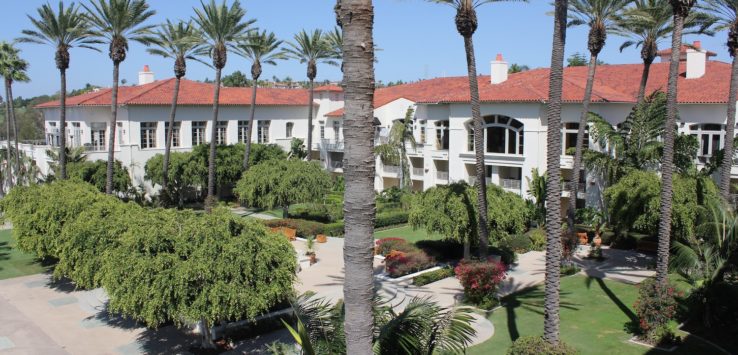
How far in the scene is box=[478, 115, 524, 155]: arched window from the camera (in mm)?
39719

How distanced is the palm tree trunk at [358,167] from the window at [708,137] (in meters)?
31.8

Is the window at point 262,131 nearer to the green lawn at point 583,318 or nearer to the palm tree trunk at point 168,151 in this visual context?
the palm tree trunk at point 168,151

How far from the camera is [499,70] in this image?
147ft

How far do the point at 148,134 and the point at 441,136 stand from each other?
21.4 meters

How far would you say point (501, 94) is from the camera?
39938mm

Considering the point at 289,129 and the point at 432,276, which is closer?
the point at 432,276

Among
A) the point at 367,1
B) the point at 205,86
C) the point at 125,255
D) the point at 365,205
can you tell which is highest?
the point at 205,86

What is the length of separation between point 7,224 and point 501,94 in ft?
104

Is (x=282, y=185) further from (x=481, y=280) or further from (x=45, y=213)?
(x=481, y=280)

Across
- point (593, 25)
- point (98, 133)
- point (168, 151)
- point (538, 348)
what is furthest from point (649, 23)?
point (98, 133)

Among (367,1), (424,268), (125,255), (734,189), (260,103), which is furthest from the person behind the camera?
(260,103)

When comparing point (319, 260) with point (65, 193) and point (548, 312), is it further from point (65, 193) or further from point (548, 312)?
point (548, 312)

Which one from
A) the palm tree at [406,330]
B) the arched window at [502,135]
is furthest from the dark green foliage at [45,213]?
the arched window at [502,135]

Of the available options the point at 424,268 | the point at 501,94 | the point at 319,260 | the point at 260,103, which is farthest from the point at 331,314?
the point at 260,103
